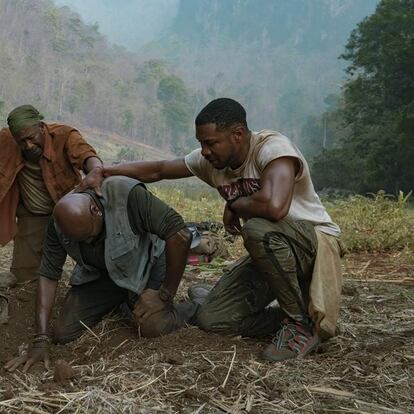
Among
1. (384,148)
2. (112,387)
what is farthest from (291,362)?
(384,148)

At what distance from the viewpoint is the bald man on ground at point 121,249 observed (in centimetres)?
287

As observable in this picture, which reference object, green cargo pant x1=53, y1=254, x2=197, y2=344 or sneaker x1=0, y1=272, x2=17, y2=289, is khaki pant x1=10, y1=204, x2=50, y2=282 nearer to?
sneaker x1=0, y1=272, x2=17, y2=289

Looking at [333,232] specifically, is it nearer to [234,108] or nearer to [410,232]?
[234,108]

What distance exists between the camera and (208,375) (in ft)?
7.98

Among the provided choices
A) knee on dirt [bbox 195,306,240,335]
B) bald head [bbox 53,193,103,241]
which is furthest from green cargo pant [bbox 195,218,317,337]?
bald head [bbox 53,193,103,241]

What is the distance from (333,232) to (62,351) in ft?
4.98

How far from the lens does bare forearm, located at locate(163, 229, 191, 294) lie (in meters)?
2.95

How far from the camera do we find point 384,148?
19094 mm

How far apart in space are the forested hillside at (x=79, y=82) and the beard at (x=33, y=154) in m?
46.2

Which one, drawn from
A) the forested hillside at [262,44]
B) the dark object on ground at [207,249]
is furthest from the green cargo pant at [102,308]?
the forested hillside at [262,44]

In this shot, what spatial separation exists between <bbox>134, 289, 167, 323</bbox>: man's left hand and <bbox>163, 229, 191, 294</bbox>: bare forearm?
0.43 feet

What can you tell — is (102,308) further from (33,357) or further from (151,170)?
(151,170)

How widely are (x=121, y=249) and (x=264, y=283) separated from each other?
79cm

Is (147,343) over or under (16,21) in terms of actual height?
under
